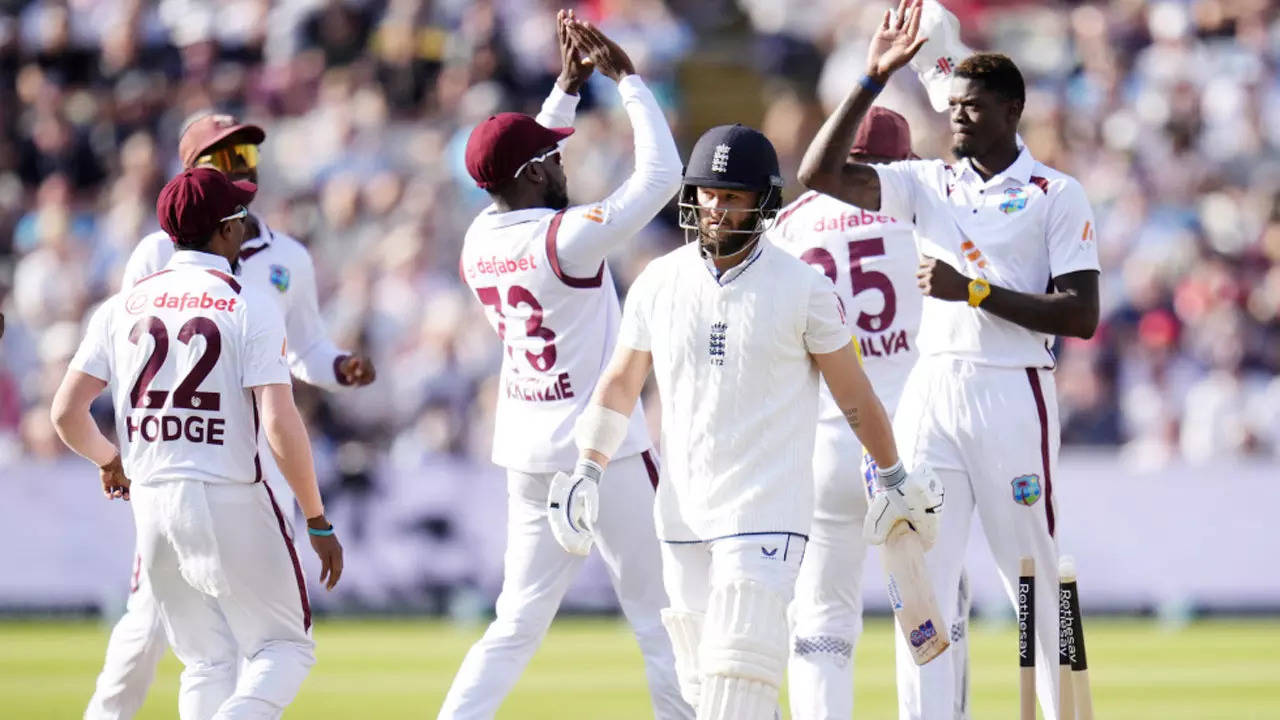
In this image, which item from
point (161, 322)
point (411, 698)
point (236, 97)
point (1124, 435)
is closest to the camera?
point (161, 322)

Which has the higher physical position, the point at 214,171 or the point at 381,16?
the point at 381,16

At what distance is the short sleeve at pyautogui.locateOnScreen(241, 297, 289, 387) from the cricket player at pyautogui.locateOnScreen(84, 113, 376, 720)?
59cm

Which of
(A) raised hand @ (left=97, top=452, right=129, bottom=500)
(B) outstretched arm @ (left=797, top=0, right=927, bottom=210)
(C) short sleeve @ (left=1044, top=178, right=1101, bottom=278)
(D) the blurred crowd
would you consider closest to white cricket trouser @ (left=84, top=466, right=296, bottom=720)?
(A) raised hand @ (left=97, top=452, right=129, bottom=500)

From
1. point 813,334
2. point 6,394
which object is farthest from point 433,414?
point 813,334

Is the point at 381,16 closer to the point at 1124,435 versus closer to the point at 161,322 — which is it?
the point at 1124,435

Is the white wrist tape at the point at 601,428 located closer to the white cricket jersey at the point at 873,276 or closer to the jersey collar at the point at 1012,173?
the white cricket jersey at the point at 873,276

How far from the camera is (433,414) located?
14.8 m

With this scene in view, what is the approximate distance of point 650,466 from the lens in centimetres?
746

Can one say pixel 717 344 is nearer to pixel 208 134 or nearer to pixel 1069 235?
pixel 1069 235

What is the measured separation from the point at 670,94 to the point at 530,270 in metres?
11.5

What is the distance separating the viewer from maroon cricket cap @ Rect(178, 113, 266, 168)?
8.19 m

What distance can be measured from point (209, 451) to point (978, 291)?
9.07 feet

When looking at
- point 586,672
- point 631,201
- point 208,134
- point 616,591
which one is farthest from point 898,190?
point 586,672

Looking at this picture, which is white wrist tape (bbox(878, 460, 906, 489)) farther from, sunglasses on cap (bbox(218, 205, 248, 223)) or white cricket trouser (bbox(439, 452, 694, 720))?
sunglasses on cap (bbox(218, 205, 248, 223))
